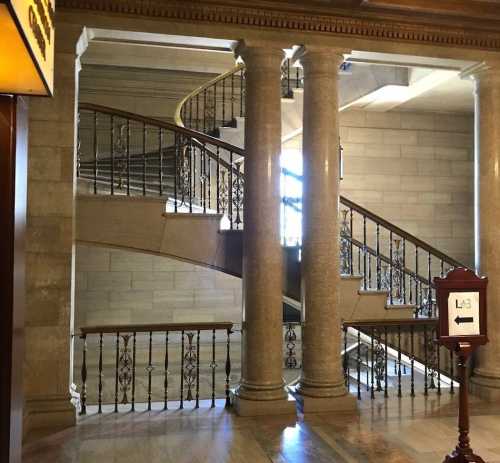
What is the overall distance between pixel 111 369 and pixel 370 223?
5185 millimetres

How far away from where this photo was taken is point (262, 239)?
458cm

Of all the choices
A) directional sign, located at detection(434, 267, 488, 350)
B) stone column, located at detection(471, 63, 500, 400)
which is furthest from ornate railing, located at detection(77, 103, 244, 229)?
directional sign, located at detection(434, 267, 488, 350)

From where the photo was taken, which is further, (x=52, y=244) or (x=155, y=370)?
(x=155, y=370)

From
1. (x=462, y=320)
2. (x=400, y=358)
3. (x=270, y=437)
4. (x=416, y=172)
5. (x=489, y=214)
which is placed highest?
(x=416, y=172)

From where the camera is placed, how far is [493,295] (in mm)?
5133

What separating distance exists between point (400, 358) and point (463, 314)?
2.33 metres

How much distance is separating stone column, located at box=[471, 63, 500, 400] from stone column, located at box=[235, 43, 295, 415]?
82.5 inches

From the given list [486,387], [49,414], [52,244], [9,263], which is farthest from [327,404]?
[9,263]

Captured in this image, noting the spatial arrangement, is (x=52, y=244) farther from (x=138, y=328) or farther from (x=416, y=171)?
(x=416, y=171)

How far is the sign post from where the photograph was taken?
3.14m

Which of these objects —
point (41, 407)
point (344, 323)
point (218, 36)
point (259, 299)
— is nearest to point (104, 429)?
point (41, 407)

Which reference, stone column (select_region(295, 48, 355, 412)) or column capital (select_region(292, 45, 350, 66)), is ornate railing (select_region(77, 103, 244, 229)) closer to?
stone column (select_region(295, 48, 355, 412))

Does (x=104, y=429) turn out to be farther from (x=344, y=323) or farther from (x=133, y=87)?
(x=133, y=87)

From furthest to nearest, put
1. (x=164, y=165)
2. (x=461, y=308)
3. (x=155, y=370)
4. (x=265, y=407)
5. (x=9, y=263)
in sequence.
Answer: (x=155, y=370) → (x=164, y=165) → (x=265, y=407) → (x=461, y=308) → (x=9, y=263)
